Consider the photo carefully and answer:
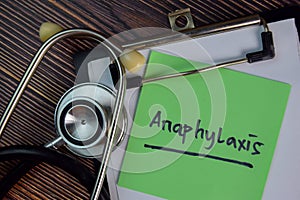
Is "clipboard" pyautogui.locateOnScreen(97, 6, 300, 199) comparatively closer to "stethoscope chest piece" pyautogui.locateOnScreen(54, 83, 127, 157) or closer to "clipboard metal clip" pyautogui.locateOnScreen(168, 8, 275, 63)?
"clipboard metal clip" pyautogui.locateOnScreen(168, 8, 275, 63)

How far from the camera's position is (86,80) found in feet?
2.27

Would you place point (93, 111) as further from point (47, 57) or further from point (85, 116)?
point (47, 57)

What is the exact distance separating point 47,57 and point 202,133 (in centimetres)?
21

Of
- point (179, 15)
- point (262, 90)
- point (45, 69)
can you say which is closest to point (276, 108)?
point (262, 90)

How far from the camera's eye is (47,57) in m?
0.70

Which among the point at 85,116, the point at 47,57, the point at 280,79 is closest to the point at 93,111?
the point at 85,116

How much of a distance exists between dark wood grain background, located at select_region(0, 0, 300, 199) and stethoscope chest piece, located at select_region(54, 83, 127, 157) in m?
0.05

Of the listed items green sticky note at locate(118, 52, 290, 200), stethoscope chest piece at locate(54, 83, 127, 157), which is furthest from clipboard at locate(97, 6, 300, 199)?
stethoscope chest piece at locate(54, 83, 127, 157)

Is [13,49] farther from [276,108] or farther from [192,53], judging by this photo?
[276,108]

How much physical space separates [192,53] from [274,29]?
10cm

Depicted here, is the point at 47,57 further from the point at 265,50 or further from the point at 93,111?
the point at 265,50

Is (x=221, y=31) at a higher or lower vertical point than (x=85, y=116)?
higher

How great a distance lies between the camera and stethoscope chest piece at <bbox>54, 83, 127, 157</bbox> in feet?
2.06

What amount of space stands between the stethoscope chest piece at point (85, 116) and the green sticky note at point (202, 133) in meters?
0.06
